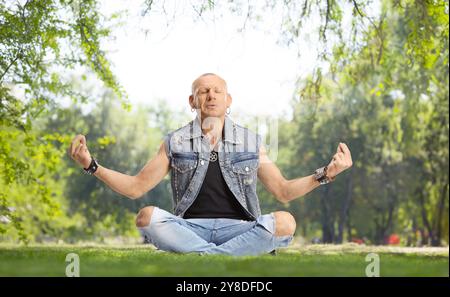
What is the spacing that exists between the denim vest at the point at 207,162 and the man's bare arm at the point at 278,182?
65 mm

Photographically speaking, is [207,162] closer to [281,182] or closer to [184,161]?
[184,161]

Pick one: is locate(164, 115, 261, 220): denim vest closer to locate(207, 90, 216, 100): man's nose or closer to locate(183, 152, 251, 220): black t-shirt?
locate(183, 152, 251, 220): black t-shirt

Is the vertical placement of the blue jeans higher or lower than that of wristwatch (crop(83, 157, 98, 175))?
lower

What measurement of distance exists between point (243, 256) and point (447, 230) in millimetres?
23101

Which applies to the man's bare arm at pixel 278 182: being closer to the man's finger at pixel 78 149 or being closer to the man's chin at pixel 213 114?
the man's chin at pixel 213 114

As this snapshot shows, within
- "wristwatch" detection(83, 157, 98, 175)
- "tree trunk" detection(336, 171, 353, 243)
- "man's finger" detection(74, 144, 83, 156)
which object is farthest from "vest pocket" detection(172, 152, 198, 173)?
"tree trunk" detection(336, 171, 353, 243)

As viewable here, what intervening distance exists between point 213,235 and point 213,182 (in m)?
0.34

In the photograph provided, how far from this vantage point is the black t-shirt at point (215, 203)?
4.11 metres

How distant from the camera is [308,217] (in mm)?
26109

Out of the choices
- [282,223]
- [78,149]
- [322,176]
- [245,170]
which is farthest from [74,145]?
[322,176]

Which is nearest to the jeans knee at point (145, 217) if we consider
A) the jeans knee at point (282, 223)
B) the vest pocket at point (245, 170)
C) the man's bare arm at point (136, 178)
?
the man's bare arm at point (136, 178)

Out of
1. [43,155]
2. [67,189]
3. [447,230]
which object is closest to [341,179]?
[447,230]

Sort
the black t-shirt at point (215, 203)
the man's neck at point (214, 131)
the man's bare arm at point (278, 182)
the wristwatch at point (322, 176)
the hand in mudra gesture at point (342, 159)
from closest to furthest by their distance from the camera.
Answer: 1. the hand in mudra gesture at point (342, 159)
2. the wristwatch at point (322, 176)
3. the black t-shirt at point (215, 203)
4. the man's bare arm at point (278, 182)
5. the man's neck at point (214, 131)

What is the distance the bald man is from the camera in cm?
395
